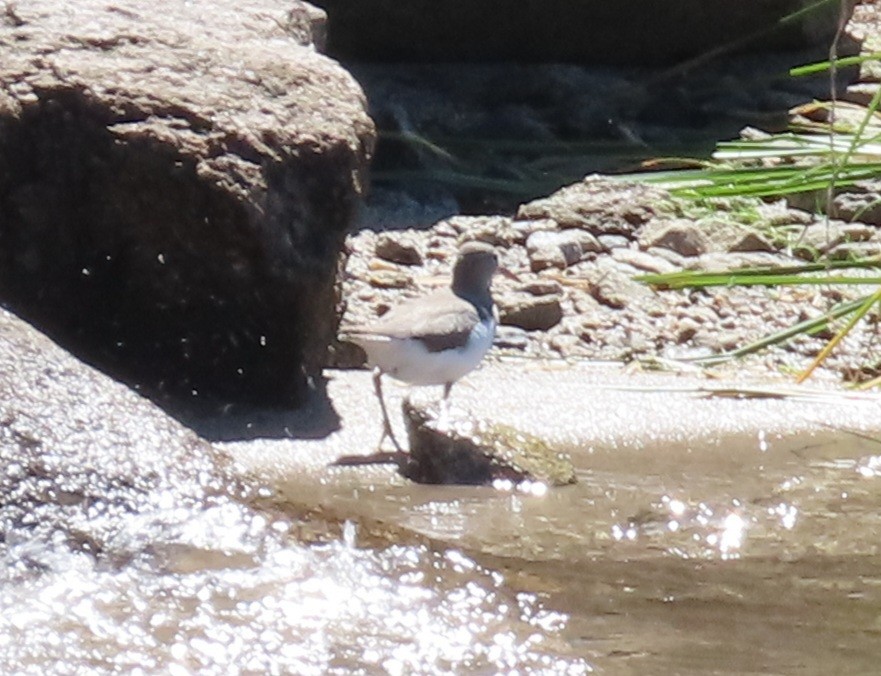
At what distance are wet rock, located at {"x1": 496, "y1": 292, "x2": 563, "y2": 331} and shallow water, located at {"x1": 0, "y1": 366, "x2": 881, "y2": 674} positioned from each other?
130 cm

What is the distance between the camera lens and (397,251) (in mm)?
7145

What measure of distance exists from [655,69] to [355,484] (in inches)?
185

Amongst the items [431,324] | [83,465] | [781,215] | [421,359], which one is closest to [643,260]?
[781,215]

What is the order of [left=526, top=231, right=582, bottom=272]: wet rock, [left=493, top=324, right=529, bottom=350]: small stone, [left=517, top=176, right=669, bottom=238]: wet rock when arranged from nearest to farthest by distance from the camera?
[left=493, top=324, right=529, bottom=350]: small stone
[left=526, top=231, right=582, bottom=272]: wet rock
[left=517, top=176, right=669, bottom=238]: wet rock

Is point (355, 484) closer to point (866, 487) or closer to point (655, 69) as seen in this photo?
point (866, 487)

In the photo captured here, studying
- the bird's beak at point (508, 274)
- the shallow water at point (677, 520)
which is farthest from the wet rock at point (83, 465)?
the bird's beak at point (508, 274)

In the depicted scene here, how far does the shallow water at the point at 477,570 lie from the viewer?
377 cm

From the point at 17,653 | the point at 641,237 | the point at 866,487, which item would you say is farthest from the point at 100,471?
the point at 641,237

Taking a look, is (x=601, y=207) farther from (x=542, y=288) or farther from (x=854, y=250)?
(x=854, y=250)

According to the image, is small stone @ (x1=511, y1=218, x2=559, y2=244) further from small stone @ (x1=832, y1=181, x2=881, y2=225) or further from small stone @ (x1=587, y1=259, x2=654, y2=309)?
small stone @ (x1=832, y1=181, x2=881, y2=225)

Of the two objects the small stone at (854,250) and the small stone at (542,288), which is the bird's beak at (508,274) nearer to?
the small stone at (542,288)

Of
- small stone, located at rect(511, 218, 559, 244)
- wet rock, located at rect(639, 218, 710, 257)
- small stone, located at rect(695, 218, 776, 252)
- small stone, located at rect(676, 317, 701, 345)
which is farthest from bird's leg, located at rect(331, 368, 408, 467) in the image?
small stone, located at rect(695, 218, 776, 252)

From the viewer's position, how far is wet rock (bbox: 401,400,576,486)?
5.04 meters

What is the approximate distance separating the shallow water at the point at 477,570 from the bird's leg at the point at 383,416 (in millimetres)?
64
